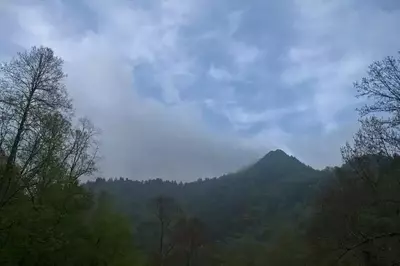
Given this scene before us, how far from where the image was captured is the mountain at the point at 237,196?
6900 centimetres

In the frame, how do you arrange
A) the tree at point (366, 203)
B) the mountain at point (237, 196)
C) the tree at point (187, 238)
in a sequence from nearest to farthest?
the tree at point (366, 203)
the tree at point (187, 238)
the mountain at point (237, 196)

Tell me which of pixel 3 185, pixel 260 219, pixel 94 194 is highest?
pixel 260 219

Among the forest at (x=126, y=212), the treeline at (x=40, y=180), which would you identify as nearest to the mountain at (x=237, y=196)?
the forest at (x=126, y=212)

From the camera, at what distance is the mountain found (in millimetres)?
69000

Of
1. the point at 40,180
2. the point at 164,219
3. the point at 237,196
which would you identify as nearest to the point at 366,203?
the point at 40,180

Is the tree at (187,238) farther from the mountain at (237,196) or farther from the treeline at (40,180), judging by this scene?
the treeline at (40,180)

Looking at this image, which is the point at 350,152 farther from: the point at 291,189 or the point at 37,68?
the point at 291,189

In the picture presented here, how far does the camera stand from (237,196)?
87500 millimetres

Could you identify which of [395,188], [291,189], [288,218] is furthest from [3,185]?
[291,189]

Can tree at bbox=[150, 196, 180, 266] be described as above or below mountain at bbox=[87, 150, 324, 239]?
below

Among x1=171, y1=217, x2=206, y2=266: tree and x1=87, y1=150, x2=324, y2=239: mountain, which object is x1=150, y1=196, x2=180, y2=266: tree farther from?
x1=87, y1=150, x2=324, y2=239: mountain

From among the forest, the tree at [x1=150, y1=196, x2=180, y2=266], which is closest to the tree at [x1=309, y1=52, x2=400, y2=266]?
the forest

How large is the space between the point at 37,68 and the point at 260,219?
204 ft

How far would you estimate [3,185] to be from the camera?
1594 cm
